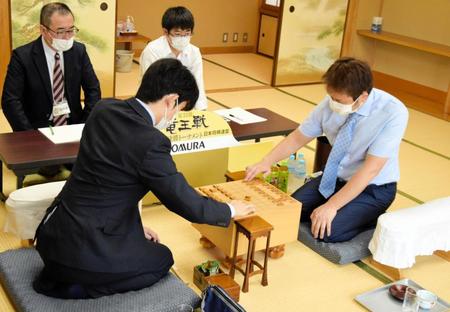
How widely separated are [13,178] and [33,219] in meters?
1.02

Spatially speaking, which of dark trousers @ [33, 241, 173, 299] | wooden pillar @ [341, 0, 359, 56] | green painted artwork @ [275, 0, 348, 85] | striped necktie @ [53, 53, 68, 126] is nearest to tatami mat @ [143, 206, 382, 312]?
dark trousers @ [33, 241, 173, 299]

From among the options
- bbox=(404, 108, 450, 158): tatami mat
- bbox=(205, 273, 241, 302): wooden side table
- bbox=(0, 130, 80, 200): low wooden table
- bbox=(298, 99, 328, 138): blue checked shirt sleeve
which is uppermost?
bbox=(298, 99, 328, 138): blue checked shirt sleeve

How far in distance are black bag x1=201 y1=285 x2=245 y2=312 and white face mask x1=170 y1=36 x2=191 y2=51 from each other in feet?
6.60

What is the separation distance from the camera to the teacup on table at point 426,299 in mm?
2639

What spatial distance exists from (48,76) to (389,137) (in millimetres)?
1984

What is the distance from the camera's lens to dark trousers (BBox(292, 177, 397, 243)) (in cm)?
312

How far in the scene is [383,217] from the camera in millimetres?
2879

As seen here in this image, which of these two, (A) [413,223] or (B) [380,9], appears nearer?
(A) [413,223]

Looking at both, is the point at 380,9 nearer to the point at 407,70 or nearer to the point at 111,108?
the point at 407,70

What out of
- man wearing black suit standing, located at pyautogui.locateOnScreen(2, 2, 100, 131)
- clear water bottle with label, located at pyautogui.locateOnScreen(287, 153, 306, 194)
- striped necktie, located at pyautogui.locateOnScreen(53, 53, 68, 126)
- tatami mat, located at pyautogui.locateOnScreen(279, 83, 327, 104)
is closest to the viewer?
man wearing black suit standing, located at pyautogui.locateOnScreen(2, 2, 100, 131)

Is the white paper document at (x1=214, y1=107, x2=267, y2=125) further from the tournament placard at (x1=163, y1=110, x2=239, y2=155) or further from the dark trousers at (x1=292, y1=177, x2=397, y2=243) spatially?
the dark trousers at (x1=292, y1=177, x2=397, y2=243)

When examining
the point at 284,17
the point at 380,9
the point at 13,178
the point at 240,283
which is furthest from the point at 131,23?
the point at 240,283

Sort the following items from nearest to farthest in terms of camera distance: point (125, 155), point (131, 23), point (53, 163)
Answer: point (125, 155) → point (53, 163) → point (131, 23)

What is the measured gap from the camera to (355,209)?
316 cm
